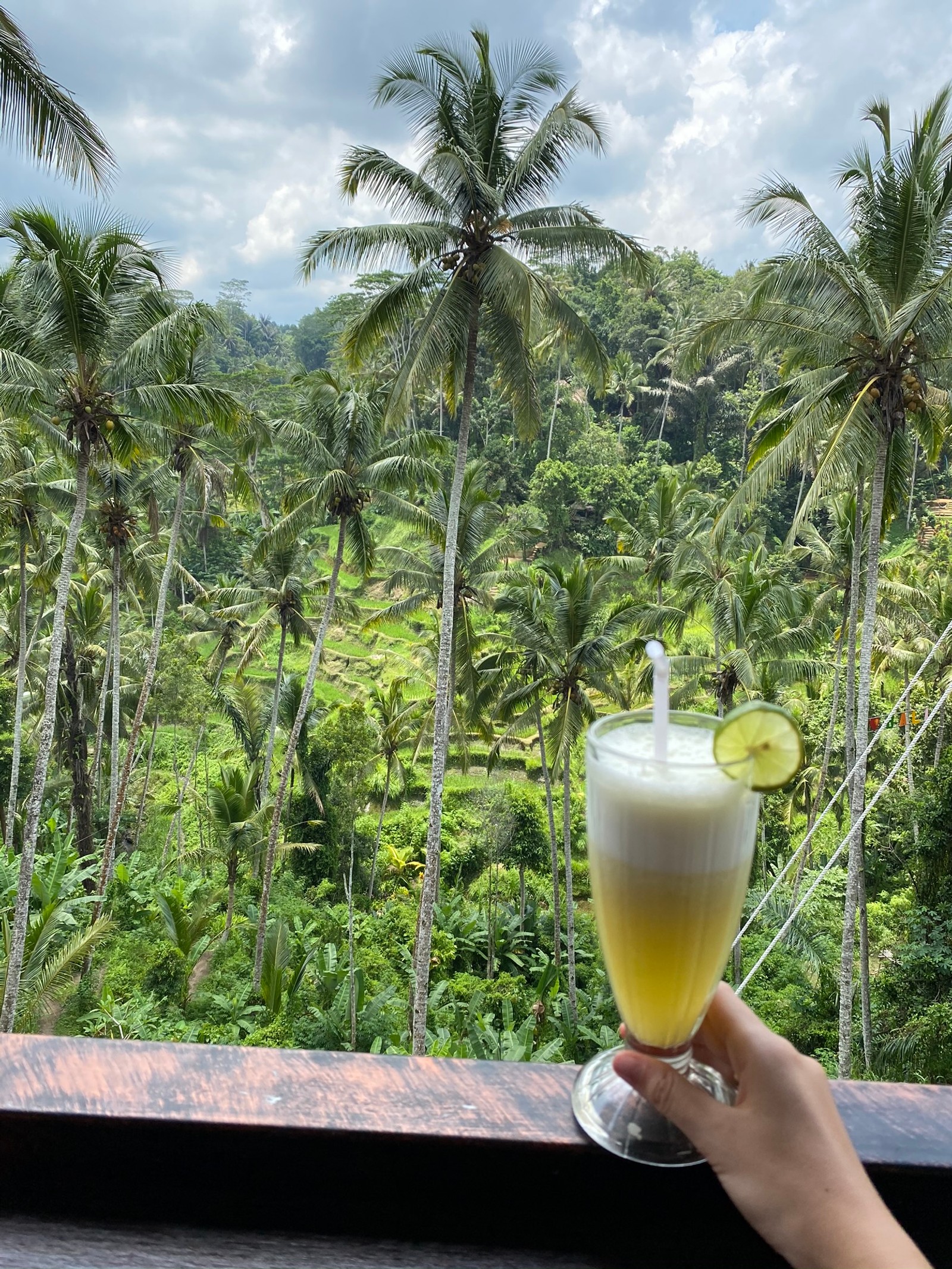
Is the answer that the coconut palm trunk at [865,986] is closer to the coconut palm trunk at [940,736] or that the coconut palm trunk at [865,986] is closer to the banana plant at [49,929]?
the coconut palm trunk at [940,736]

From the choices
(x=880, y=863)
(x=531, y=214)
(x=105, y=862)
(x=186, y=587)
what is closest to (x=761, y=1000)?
(x=880, y=863)

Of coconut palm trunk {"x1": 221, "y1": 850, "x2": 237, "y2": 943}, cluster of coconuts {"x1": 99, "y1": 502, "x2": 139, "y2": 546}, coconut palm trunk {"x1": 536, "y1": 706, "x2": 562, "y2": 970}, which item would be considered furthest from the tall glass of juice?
coconut palm trunk {"x1": 221, "y1": 850, "x2": 237, "y2": 943}

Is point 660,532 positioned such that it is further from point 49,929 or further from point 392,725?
point 49,929

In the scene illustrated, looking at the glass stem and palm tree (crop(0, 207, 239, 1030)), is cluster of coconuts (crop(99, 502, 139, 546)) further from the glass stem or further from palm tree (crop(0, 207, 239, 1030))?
the glass stem

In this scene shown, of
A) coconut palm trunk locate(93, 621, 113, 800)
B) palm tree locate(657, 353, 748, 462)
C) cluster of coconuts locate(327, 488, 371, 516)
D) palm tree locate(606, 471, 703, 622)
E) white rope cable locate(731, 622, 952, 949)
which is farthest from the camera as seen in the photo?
→ palm tree locate(657, 353, 748, 462)

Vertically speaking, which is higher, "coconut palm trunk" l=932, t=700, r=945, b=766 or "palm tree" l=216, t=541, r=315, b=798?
"palm tree" l=216, t=541, r=315, b=798

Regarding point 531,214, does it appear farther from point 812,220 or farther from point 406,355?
point 812,220
